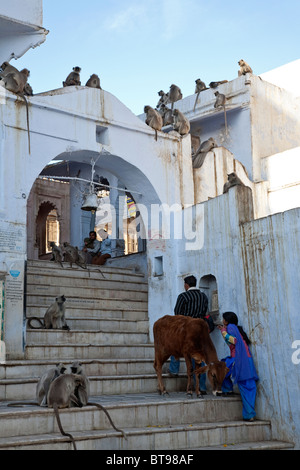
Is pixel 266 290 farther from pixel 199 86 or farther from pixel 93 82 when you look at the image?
pixel 199 86

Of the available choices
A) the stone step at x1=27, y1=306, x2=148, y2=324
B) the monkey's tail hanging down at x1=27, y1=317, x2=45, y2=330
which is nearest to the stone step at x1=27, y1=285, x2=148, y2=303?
the stone step at x1=27, y1=306, x2=148, y2=324

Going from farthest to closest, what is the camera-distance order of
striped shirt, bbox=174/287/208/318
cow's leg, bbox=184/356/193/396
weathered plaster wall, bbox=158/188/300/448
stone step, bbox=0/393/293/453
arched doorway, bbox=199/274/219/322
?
arched doorway, bbox=199/274/219/322 → striped shirt, bbox=174/287/208/318 → cow's leg, bbox=184/356/193/396 → weathered plaster wall, bbox=158/188/300/448 → stone step, bbox=0/393/293/453

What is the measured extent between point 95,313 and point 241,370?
4014 mm

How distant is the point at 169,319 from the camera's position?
9.44m

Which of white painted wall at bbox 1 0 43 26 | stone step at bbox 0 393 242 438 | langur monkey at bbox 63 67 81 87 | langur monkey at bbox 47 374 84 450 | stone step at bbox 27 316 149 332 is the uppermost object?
white painted wall at bbox 1 0 43 26

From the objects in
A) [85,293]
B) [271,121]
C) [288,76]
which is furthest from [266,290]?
[288,76]

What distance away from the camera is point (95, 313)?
12.3 meters

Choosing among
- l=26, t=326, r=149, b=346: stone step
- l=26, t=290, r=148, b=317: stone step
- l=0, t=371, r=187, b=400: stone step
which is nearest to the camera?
l=0, t=371, r=187, b=400: stone step

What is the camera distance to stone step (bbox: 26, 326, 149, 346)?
1061 cm

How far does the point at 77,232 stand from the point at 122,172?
28.1 feet

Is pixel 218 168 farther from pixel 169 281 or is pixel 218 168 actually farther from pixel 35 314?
pixel 35 314

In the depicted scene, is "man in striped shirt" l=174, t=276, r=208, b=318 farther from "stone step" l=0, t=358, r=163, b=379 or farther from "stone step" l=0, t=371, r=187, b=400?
"stone step" l=0, t=358, r=163, b=379

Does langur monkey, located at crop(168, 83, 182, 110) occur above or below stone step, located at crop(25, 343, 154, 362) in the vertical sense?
above

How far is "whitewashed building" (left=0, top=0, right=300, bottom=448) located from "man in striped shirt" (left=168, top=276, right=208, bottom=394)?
1.74 feet
